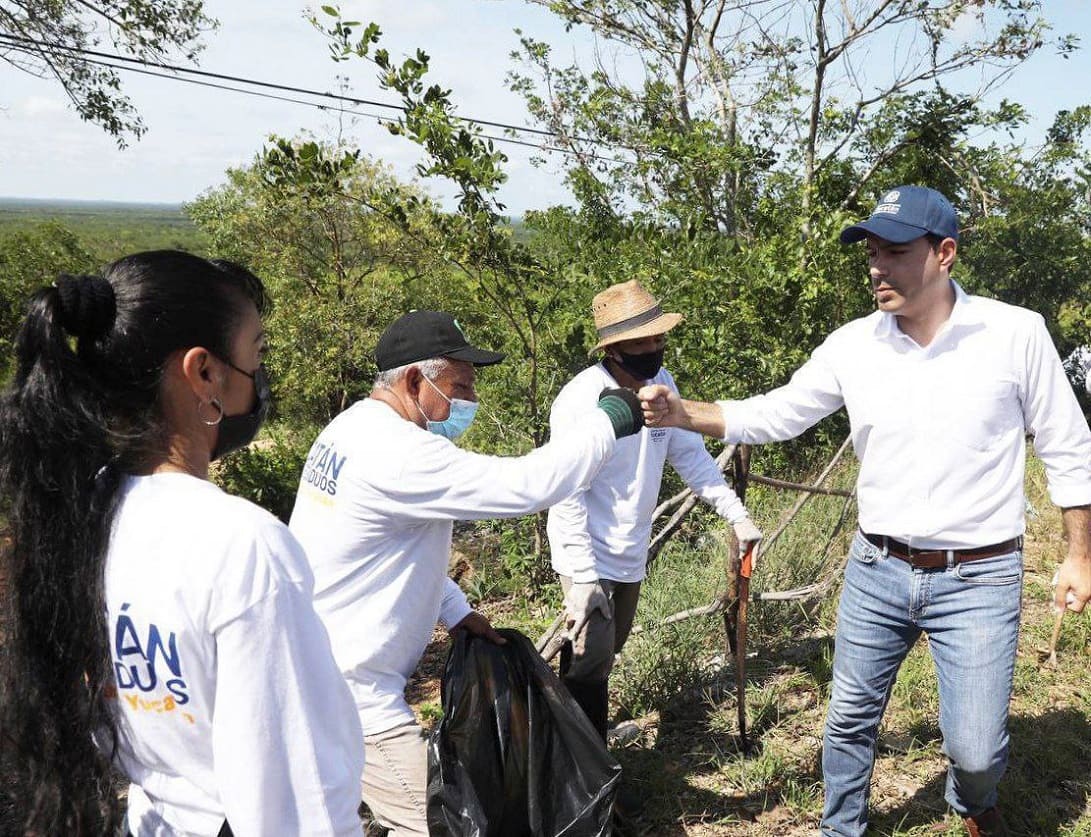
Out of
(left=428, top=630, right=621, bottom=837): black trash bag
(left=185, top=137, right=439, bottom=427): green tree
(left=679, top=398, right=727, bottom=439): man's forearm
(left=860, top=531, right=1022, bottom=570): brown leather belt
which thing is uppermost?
(left=185, top=137, right=439, bottom=427): green tree

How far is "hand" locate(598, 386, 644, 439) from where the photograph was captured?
89.1 inches

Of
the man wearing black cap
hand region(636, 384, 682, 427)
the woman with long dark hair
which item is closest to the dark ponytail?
the woman with long dark hair

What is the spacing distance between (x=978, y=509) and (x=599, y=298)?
1.52 m

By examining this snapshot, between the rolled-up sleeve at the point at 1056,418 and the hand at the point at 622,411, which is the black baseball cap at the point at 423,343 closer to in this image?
the hand at the point at 622,411

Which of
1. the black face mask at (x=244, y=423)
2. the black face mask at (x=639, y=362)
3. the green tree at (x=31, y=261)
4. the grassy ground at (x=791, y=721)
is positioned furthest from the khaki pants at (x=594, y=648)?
the green tree at (x=31, y=261)

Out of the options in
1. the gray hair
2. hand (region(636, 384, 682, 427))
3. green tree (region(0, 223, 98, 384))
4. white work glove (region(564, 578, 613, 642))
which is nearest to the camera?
the gray hair

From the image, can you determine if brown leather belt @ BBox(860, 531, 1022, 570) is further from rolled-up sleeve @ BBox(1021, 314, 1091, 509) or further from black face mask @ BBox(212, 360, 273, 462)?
black face mask @ BBox(212, 360, 273, 462)

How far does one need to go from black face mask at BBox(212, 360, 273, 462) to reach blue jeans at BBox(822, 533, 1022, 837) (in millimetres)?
1823

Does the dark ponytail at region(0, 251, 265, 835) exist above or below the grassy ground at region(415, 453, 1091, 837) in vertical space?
above

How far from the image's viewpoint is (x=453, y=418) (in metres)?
2.40

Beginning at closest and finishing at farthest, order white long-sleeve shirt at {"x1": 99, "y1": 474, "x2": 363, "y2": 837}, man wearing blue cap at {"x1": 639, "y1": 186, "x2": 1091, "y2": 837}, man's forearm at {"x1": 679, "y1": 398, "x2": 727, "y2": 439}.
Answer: white long-sleeve shirt at {"x1": 99, "y1": 474, "x2": 363, "y2": 837} → man wearing blue cap at {"x1": 639, "y1": 186, "x2": 1091, "y2": 837} → man's forearm at {"x1": 679, "y1": 398, "x2": 727, "y2": 439}

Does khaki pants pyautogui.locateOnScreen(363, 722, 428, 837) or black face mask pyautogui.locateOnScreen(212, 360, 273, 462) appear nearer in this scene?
black face mask pyautogui.locateOnScreen(212, 360, 273, 462)

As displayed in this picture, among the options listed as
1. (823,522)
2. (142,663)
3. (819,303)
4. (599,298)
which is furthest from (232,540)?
(819,303)

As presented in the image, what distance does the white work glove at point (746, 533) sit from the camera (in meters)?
3.20
